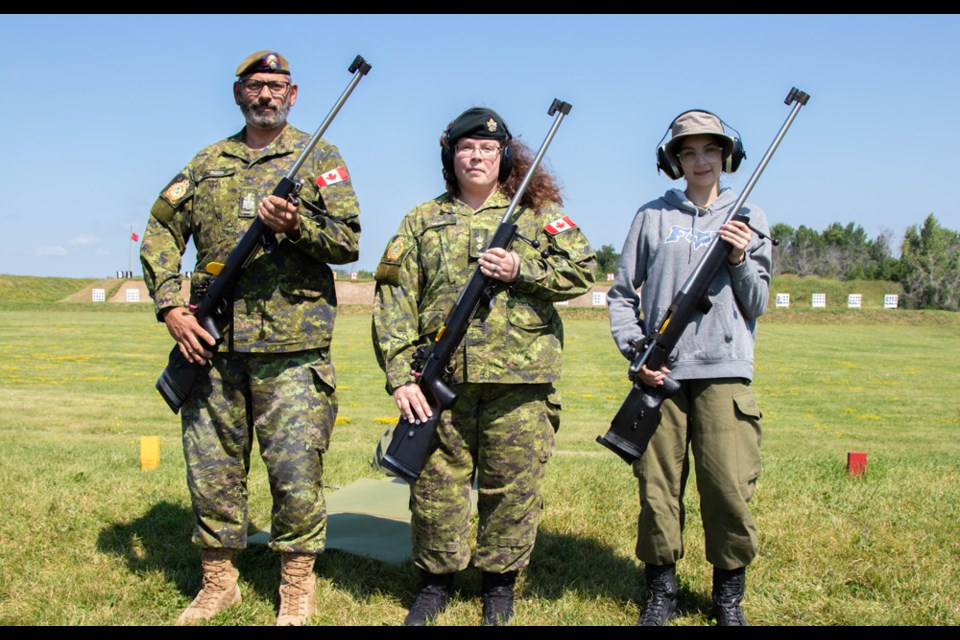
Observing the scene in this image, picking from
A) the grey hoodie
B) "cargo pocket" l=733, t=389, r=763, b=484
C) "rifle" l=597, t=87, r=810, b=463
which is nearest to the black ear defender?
the grey hoodie

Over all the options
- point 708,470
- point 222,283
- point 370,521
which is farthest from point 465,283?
point 370,521

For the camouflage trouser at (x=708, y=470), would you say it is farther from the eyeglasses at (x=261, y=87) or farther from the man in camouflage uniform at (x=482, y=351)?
the eyeglasses at (x=261, y=87)

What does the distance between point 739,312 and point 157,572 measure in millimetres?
3489

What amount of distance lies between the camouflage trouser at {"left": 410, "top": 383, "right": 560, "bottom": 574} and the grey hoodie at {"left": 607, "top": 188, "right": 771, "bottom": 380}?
641mm

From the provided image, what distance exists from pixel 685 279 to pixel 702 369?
17.2 inches

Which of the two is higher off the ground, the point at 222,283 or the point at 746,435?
the point at 222,283

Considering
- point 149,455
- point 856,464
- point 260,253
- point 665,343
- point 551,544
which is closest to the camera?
point 665,343

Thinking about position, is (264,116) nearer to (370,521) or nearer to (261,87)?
(261,87)

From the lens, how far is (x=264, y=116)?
4293 millimetres

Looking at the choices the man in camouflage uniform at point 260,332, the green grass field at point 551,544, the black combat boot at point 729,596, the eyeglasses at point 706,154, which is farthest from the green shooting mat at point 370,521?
the eyeglasses at point 706,154

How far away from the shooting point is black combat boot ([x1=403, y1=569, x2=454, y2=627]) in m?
4.26

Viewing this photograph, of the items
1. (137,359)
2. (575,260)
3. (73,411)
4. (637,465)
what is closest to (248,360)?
(575,260)

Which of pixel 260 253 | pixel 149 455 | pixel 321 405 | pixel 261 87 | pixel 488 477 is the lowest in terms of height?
pixel 149 455
